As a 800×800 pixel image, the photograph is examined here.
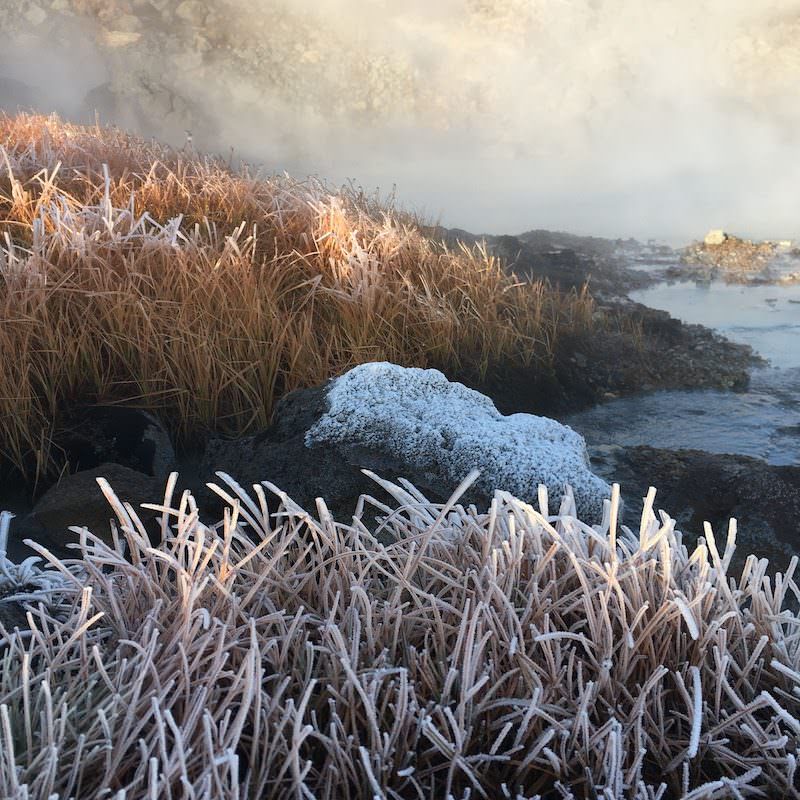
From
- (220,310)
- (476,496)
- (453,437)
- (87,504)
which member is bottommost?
(87,504)

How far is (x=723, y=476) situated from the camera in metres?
Result: 2.63

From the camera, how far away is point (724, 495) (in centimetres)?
257

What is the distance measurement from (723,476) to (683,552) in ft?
3.57

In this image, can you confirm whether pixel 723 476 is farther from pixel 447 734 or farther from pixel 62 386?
pixel 62 386

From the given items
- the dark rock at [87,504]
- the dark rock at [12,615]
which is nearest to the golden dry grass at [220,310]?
the dark rock at [87,504]

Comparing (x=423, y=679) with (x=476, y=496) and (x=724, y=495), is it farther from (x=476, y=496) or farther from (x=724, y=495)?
(x=724, y=495)

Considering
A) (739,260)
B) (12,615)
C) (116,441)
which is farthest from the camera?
(739,260)

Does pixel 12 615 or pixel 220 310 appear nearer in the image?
pixel 12 615

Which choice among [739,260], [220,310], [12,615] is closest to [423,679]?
[12,615]

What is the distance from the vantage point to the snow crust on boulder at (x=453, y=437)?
232 cm

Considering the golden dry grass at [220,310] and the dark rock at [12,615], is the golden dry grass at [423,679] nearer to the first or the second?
the dark rock at [12,615]

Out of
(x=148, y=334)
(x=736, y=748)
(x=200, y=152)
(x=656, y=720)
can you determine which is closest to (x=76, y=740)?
(x=656, y=720)

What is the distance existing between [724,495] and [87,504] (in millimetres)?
1897

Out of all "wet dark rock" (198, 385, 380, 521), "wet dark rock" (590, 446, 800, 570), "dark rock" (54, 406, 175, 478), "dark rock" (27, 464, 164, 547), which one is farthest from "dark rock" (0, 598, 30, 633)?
"wet dark rock" (590, 446, 800, 570)
